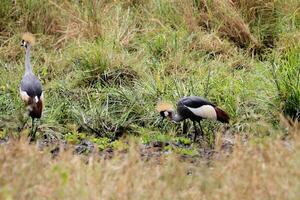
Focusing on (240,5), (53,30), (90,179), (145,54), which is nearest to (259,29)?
(240,5)

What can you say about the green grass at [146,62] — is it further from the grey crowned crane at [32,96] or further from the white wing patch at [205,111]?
the white wing patch at [205,111]

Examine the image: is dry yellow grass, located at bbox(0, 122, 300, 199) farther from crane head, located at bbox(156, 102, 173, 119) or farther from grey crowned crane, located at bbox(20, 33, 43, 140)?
crane head, located at bbox(156, 102, 173, 119)

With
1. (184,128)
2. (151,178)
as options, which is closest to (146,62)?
(184,128)

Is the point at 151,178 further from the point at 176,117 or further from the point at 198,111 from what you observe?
the point at 176,117

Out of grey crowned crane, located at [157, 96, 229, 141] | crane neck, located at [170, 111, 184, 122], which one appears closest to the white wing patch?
grey crowned crane, located at [157, 96, 229, 141]

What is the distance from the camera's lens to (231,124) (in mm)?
7652

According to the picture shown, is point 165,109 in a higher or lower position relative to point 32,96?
lower

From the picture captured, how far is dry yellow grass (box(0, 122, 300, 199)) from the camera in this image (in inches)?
A: 155

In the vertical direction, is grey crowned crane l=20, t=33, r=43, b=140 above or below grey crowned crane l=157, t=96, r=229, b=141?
above

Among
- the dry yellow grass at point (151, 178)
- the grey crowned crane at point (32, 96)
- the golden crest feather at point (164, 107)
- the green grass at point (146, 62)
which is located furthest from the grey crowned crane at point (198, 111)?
the dry yellow grass at point (151, 178)

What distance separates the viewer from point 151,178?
167 inches

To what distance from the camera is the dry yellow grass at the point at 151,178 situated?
395 centimetres

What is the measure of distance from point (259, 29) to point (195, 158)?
3931mm

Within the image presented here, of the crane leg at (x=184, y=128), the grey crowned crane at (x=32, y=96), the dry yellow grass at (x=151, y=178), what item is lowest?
A: the crane leg at (x=184, y=128)
